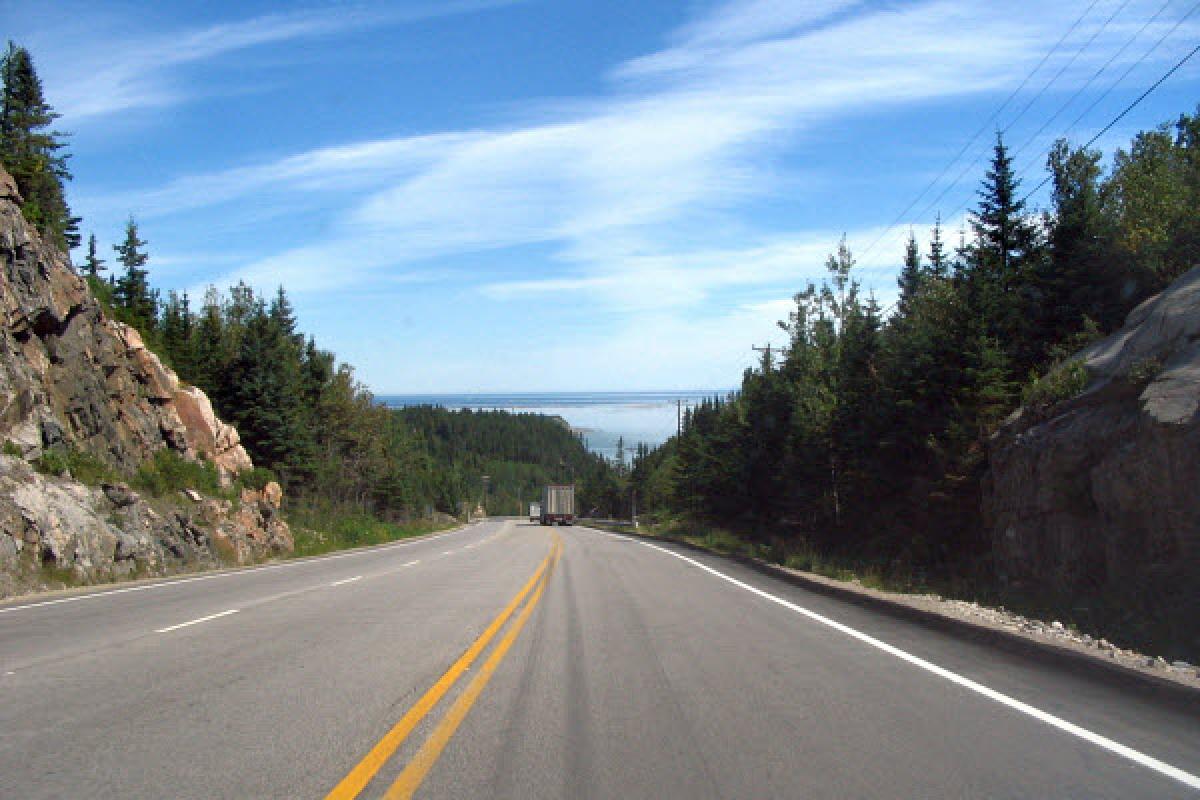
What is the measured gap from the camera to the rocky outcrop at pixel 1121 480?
40.4ft

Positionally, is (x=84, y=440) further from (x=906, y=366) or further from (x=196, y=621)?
(x=906, y=366)

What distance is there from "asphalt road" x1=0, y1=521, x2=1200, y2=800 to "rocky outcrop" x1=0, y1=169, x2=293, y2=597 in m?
8.70

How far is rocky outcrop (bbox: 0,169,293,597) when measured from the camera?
21.8m

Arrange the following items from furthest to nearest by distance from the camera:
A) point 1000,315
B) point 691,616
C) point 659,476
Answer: point 659,476 → point 1000,315 → point 691,616

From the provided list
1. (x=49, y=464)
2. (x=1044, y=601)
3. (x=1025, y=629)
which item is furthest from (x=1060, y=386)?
(x=49, y=464)

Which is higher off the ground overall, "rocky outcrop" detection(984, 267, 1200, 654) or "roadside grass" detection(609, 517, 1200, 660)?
"rocky outcrop" detection(984, 267, 1200, 654)

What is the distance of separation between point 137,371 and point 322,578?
19743mm

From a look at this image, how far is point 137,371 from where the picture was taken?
124 feet

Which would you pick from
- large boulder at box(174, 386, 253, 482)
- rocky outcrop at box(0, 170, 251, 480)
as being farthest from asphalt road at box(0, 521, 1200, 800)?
large boulder at box(174, 386, 253, 482)

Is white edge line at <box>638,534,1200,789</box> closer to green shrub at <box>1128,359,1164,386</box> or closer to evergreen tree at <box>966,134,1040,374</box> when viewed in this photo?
green shrub at <box>1128,359,1164,386</box>

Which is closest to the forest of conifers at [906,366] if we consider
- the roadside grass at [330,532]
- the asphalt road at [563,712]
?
the roadside grass at [330,532]

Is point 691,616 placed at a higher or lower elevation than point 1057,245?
lower

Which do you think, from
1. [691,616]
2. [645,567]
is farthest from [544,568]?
[691,616]

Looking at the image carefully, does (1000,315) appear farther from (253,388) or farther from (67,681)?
(253,388)
